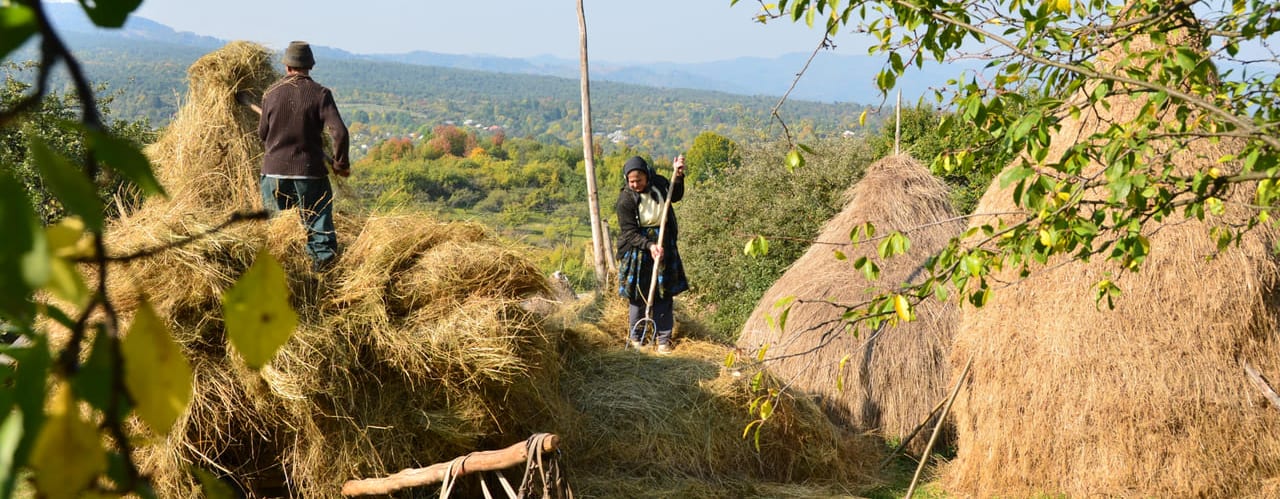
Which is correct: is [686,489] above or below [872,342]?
below

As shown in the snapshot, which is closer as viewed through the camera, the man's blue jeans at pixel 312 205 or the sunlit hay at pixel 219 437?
the sunlit hay at pixel 219 437

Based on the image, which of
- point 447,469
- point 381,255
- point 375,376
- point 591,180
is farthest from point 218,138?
point 591,180

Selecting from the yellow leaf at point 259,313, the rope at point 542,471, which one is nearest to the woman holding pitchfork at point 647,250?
the rope at point 542,471

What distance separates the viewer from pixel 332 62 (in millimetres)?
145250

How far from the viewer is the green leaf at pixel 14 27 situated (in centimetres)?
40

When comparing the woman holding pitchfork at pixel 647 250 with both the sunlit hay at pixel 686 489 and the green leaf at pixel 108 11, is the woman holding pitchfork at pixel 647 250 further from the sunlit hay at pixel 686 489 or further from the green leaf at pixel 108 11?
the green leaf at pixel 108 11

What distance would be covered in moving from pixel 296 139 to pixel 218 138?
2.13 feet

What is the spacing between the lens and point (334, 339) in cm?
413

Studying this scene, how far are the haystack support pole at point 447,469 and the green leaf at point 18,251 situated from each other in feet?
11.4

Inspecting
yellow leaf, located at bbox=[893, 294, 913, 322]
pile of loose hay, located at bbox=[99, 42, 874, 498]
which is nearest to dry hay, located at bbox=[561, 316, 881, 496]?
pile of loose hay, located at bbox=[99, 42, 874, 498]

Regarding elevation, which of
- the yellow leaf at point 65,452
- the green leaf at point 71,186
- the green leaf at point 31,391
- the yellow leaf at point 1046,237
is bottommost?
the yellow leaf at point 1046,237

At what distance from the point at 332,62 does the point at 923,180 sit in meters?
147

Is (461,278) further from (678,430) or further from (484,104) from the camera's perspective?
(484,104)

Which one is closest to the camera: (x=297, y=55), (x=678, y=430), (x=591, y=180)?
(x=297, y=55)
